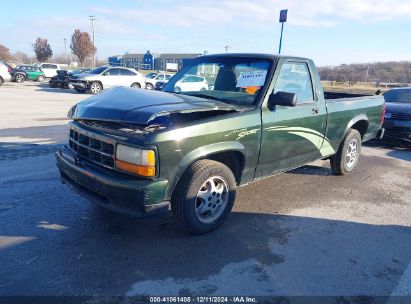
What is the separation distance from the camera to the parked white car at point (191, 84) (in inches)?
179

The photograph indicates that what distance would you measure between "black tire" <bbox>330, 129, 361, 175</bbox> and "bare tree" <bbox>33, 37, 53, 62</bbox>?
283ft

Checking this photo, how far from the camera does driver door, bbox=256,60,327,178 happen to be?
406 centimetres

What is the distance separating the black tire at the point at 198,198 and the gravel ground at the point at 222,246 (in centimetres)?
15

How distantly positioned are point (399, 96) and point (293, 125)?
23.4 ft

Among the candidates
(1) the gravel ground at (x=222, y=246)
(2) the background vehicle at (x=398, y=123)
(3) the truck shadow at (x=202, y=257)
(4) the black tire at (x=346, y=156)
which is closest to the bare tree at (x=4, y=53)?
(1) the gravel ground at (x=222, y=246)

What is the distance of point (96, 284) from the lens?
2734 mm

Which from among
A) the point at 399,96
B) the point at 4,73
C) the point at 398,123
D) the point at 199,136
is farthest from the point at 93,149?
the point at 4,73

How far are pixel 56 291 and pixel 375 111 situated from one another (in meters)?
5.92

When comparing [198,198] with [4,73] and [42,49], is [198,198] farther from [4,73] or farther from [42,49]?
[42,49]

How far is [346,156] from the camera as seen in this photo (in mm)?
5934

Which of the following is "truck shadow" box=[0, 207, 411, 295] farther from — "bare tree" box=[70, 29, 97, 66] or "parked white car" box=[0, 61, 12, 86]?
"bare tree" box=[70, 29, 97, 66]

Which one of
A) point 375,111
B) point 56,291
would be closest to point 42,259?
point 56,291

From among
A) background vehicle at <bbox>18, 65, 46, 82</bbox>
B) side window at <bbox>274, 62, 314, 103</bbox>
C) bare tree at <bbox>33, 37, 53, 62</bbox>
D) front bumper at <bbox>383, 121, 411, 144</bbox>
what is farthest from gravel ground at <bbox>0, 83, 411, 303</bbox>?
bare tree at <bbox>33, 37, 53, 62</bbox>

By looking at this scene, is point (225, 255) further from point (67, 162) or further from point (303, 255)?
point (67, 162)
